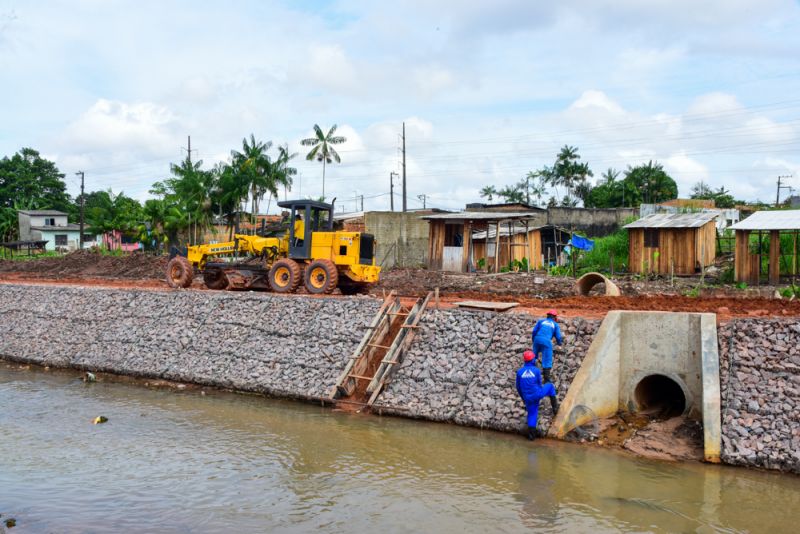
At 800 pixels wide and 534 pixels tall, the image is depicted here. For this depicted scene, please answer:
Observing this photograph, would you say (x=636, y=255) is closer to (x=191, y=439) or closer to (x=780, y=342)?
(x=780, y=342)

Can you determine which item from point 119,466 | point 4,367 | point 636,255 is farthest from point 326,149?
point 119,466

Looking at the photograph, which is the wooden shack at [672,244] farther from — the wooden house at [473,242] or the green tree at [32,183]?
the green tree at [32,183]

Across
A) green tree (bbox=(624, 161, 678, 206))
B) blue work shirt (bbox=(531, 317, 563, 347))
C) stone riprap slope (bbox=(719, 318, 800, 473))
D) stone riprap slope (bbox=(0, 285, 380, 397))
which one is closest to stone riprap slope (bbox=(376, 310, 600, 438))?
blue work shirt (bbox=(531, 317, 563, 347))

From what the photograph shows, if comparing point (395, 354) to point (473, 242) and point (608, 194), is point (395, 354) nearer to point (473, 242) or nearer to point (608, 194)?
point (473, 242)

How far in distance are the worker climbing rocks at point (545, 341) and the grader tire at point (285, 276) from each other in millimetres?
8265

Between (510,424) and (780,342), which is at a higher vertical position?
(780,342)

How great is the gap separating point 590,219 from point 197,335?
1015 inches

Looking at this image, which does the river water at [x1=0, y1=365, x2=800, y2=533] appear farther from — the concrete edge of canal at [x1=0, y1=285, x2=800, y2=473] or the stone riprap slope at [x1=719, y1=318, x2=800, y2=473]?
the concrete edge of canal at [x1=0, y1=285, x2=800, y2=473]

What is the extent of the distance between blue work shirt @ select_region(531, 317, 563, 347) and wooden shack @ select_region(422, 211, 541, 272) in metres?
15.6

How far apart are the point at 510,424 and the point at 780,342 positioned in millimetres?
4551

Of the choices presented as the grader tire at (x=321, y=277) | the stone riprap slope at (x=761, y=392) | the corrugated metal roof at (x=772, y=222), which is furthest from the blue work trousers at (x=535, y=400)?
the corrugated metal roof at (x=772, y=222)

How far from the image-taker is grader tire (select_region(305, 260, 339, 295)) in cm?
1828

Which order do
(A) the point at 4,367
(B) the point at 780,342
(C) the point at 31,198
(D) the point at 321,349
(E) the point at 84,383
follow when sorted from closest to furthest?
(B) the point at 780,342, (D) the point at 321,349, (E) the point at 84,383, (A) the point at 4,367, (C) the point at 31,198

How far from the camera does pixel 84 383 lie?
16.4 metres
